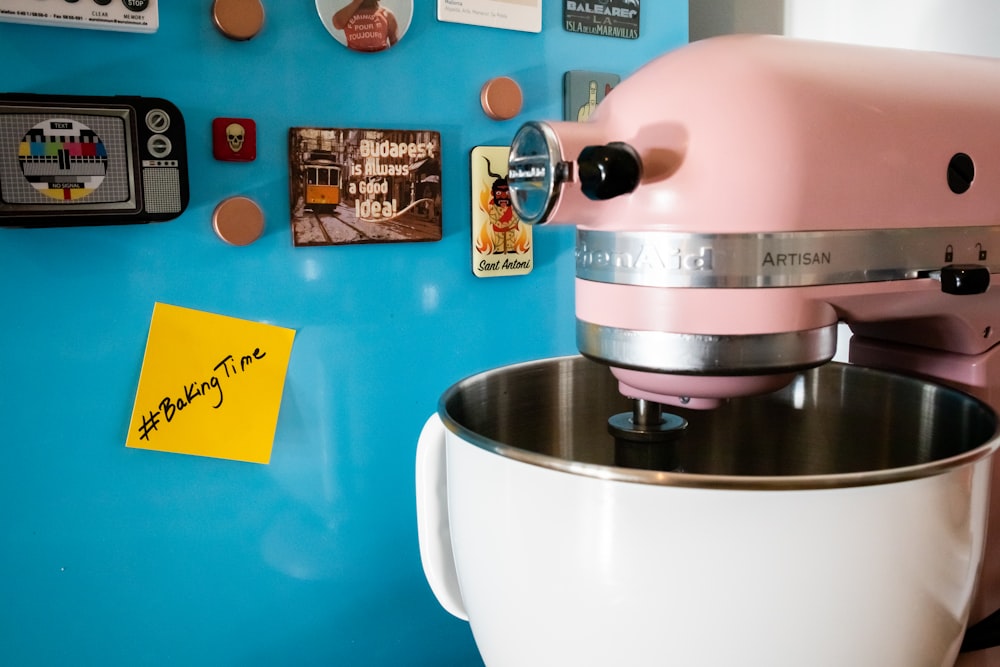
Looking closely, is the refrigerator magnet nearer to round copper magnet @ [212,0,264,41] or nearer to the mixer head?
round copper magnet @ [212,0,264,41]

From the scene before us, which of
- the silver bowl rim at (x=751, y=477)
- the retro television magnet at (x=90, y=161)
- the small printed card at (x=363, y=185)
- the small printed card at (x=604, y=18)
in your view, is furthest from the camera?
the small printed card at (x=604, y=18)

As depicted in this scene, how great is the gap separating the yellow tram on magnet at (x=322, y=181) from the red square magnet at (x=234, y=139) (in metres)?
0.05

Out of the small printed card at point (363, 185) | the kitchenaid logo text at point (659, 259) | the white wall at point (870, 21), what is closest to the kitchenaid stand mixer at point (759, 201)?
the kitchenaid logo text at point (659, 259)

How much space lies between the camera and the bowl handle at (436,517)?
1.98ft

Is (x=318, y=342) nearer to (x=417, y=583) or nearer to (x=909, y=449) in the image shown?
(x=417, y=583)

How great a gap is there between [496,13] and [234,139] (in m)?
0.26

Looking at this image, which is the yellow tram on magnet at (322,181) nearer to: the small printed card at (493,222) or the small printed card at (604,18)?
the small printed card at (493,222)

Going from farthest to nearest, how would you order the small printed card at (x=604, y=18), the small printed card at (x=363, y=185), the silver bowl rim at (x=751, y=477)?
the small printed card at (x=604, y=18), the small printed card at (x=363, y=185), the silver bowl rim at (x=751, y=477)

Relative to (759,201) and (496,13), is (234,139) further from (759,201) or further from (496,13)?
(759,201)

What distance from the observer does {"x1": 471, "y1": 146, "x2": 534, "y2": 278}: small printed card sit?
0.78 m

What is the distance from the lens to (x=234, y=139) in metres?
0.66

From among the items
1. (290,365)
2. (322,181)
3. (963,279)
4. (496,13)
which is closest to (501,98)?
(496,13)

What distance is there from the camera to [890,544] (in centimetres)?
43

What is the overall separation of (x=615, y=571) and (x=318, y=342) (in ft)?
1.19
